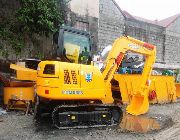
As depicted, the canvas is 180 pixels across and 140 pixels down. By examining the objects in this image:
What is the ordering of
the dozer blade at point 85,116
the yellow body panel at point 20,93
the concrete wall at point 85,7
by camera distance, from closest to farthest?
1. the dozer blade at point 85,116
2. the yellow body panel at point 20,93
3. the concrete wall at point 85,7

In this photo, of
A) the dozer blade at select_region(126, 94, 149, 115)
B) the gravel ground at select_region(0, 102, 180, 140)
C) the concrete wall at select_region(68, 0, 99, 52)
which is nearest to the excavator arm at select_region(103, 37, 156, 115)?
the dozer blade at select_region(126, 94, 149, 115)

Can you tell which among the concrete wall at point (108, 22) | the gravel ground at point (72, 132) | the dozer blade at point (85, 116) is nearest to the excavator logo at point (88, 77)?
the dozer blade at point (85, 116)

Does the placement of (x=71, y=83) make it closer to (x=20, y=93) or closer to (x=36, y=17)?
(x=20, y=93)

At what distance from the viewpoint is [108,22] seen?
1783 cm

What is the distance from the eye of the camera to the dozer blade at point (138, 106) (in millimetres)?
9305

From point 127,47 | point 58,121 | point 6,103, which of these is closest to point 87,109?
point 58,121

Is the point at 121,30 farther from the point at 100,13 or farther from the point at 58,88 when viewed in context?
the point at 58,88

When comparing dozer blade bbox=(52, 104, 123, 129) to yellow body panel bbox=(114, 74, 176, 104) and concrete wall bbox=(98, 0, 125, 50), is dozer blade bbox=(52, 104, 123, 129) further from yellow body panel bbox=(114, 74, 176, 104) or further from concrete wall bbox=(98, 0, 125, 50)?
concrete wall bbox=(98, 0, 125, 50)

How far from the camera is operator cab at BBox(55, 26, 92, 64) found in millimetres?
8219

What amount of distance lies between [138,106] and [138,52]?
167 centimetres

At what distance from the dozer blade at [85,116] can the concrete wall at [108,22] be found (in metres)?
9.45

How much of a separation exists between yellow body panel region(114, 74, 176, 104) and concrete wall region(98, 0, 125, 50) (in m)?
5.90

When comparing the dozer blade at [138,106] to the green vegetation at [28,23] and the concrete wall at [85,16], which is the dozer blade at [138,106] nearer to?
the green vegetation at [28,23]

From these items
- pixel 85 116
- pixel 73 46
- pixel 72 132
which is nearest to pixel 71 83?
pixel 85 116
